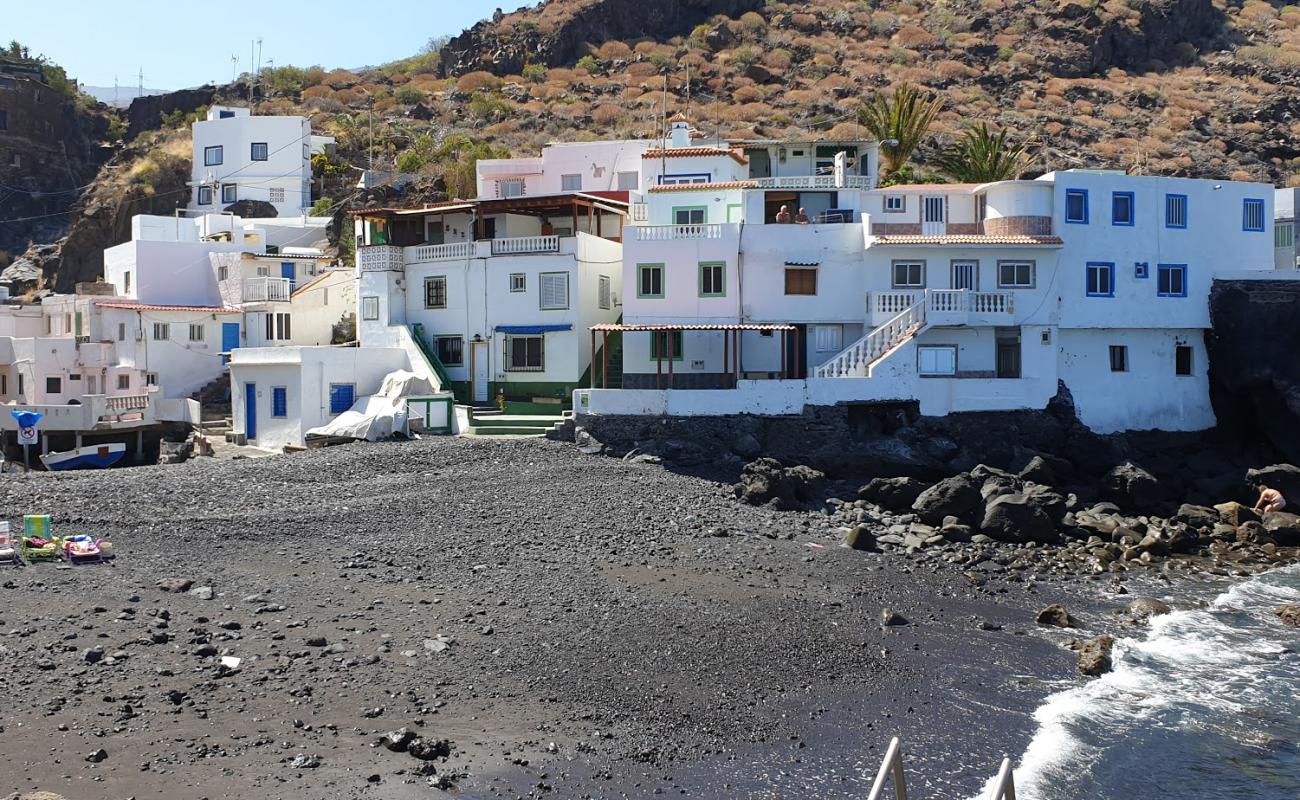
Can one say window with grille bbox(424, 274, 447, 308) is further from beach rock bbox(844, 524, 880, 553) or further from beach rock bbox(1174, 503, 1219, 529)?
beach rock bbox(1174, 503, 1219, 529)

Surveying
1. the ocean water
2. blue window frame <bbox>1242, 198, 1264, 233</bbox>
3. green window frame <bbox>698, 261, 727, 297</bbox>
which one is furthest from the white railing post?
blue window frame <bbox>1242, 198, 1264, 233</bbox>

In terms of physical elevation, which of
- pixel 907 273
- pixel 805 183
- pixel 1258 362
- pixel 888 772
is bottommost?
pixel 888 772

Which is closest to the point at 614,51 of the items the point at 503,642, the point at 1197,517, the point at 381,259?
the point at 381,259

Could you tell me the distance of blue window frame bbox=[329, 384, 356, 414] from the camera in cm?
3888

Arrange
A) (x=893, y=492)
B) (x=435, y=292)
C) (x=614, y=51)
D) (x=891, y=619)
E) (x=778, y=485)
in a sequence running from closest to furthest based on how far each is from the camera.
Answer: (x=891, y=619) → (x=778, y=485) → (x=893, y=492) → (x=435, y=292) → (x=614, y=51)

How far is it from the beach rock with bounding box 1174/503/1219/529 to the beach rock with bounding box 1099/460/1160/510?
39.1 inches

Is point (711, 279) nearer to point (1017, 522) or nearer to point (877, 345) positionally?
point (877, 345)

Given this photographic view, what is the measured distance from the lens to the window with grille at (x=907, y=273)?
38.3 metres

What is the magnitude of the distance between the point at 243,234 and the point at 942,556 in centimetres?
4236

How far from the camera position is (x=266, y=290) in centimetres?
4997

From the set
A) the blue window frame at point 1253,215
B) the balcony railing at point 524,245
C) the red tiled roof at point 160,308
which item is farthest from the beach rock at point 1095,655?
the red tiled roof at point 160,308

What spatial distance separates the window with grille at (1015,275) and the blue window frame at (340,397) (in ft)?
71.3

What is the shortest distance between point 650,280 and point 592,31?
65.2 m

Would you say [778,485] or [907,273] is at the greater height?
[907,273]
